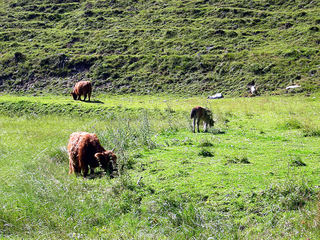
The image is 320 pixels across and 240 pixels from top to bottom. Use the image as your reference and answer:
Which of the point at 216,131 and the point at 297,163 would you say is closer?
the point at 297,163

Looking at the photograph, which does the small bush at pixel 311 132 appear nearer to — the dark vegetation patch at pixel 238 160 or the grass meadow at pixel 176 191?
the grass meadow at pixel 176 191

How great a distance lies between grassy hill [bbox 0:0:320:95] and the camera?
121 ft

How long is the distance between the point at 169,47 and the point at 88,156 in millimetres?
37071

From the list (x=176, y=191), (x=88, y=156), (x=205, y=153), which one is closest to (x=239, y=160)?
(x=205, y=153)

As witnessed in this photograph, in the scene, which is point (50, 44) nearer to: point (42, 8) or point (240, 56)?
point (42, 8)

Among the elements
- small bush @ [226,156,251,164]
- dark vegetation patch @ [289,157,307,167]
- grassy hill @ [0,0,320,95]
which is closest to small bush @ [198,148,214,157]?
small bush @ [226,156,251,164]

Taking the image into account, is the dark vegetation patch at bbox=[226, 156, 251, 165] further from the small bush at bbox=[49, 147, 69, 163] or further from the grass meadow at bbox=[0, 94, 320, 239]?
the small bush at bbox=[49, 147, 69, 163]

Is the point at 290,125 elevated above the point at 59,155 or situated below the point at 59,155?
above

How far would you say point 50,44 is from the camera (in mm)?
52500

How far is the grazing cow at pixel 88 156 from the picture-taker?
404 inches

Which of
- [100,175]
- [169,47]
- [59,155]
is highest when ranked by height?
[169,47]

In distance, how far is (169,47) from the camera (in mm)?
45781

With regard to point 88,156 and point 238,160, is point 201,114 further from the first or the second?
point 88,156

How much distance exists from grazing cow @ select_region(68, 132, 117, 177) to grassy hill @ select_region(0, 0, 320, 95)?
Answer: 2551cm
